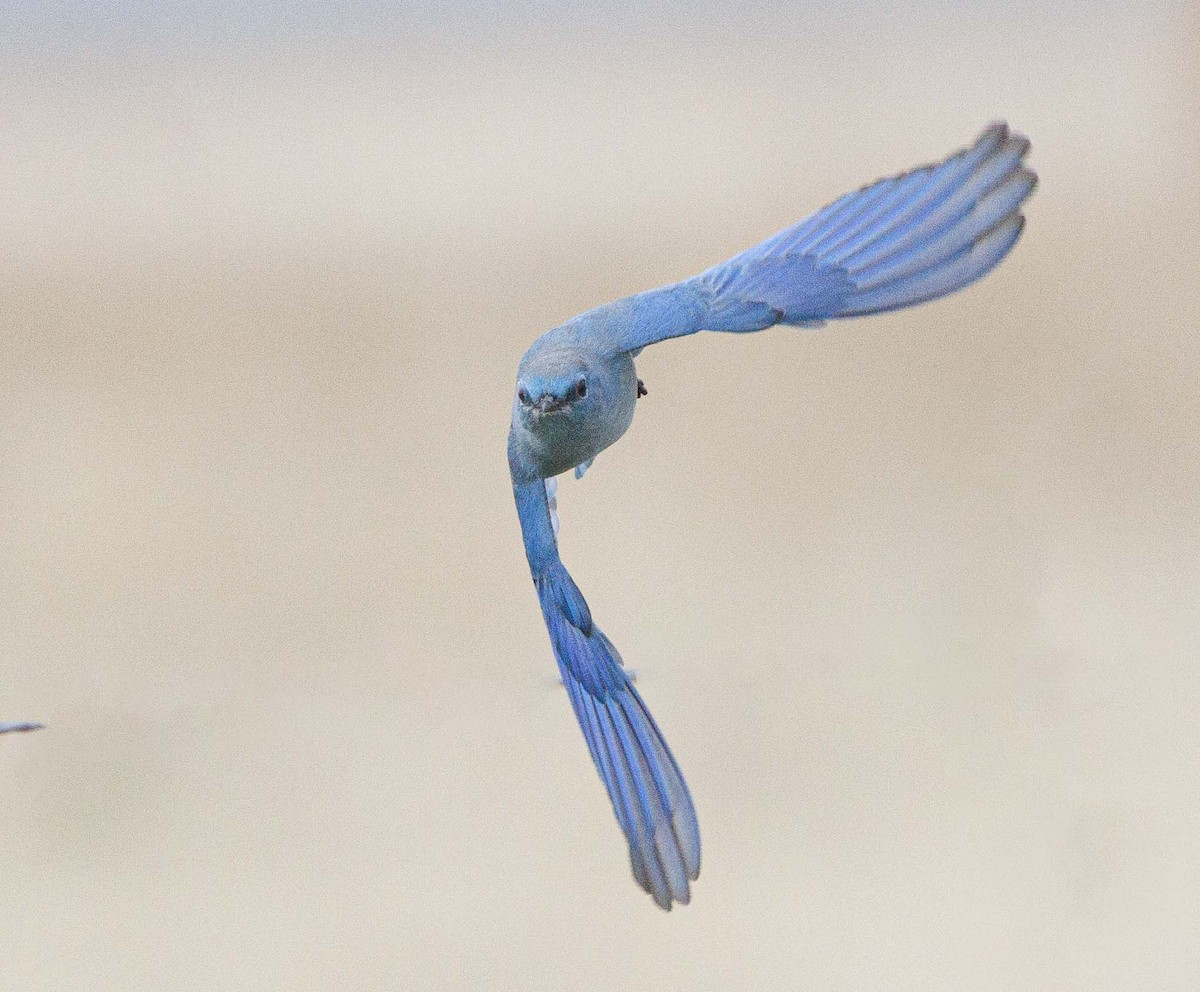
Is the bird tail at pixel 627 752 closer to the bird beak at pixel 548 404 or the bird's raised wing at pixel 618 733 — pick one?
the bird's raised wing at pixel 618 733

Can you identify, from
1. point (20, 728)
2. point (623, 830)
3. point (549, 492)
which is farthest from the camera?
point (549, 492)

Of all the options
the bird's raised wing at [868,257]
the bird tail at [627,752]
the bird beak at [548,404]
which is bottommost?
the bird tail at [627,752]

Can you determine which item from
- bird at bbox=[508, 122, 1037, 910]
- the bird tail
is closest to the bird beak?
bird at bbox=[508, 122, 1037, 910]

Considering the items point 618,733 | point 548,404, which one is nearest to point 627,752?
point 618,733

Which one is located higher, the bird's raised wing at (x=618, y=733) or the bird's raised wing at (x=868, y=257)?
the bird's raised wing at (x=868, y=257)

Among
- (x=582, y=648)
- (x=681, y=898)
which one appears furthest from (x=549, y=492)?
(x=681, y=898)

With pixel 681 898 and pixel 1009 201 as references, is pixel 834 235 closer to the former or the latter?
pixel 1009 201

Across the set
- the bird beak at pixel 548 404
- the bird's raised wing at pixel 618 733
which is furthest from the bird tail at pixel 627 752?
the bird beak at pixel 548 404
